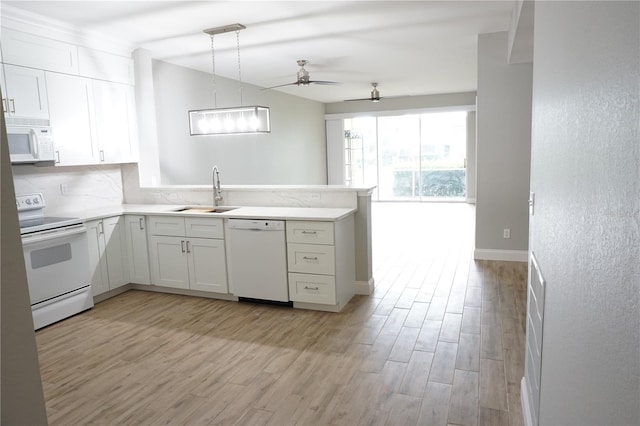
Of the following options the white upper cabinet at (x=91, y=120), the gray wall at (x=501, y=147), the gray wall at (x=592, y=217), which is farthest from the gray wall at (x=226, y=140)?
the gray wall at (x=592, y=217)

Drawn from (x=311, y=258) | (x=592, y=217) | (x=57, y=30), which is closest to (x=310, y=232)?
(x=311, y=258)

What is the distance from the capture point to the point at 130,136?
511cm

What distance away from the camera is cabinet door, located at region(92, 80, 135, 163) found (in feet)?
15.5

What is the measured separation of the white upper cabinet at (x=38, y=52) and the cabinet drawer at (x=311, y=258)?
2792 millimetres

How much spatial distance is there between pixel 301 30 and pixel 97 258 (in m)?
3.06

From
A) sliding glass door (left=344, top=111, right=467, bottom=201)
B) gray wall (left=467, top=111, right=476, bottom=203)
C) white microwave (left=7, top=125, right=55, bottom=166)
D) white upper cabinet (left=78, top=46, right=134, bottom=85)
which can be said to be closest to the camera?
white microwave (left=7, top=125, right=55, bottom=166)

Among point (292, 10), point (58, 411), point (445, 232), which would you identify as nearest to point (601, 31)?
point (58, 411)

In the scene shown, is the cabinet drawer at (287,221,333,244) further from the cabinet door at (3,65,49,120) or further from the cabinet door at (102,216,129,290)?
the cabinet door at (3,65,49,120)

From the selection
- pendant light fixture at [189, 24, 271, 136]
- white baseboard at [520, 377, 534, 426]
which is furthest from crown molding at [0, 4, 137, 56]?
white baseboard at [520, 377, 534, 426]

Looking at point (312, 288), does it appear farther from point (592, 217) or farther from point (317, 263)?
point (592, 217)

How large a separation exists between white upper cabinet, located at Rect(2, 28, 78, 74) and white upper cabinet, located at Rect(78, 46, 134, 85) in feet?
0.31

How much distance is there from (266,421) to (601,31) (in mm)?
2226

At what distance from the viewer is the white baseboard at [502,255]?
5324mm

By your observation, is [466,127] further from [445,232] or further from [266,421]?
[266,421]
